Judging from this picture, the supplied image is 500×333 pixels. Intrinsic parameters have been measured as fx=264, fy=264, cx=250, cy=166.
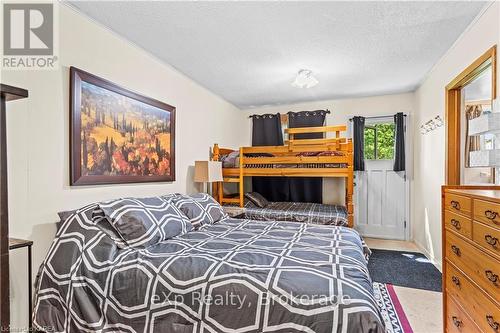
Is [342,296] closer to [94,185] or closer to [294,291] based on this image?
[294,291]

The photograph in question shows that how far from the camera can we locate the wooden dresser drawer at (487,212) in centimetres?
120

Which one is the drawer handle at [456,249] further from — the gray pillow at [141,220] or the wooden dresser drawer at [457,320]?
the gray pillow at [141,220]

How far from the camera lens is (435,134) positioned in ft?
10.8

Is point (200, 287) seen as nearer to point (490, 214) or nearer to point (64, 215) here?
point (64, 215)

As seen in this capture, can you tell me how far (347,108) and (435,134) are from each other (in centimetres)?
158

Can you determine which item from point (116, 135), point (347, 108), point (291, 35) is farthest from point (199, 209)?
point (347, 108)

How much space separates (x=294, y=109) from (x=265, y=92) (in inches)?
37.2

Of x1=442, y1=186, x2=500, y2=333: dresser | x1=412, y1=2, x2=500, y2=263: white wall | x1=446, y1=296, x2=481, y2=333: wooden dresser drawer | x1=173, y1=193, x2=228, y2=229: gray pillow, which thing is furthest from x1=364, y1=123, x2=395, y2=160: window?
x1=446, y1=296, x2=481, y2=333: wooden dresser drawer

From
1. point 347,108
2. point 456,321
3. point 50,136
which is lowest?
point 456,321

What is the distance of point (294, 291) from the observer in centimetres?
125

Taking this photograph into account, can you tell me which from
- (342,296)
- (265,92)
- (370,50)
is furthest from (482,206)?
(265,92)

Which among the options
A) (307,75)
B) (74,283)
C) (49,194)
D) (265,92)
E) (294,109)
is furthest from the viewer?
(294,109)

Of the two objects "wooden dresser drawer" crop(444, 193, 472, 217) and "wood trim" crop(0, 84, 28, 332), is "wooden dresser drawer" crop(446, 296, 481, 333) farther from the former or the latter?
"wood trim" crop(0, 84, 28, 332)

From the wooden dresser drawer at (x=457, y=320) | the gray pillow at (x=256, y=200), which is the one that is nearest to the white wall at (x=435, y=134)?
the wooden dresser drawer at (x=457, y=320)
